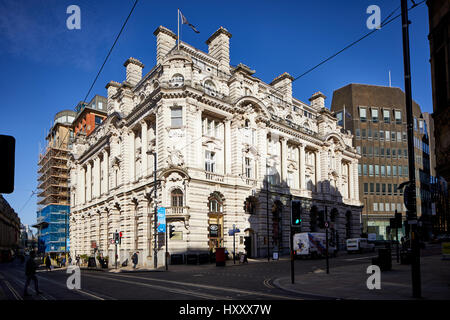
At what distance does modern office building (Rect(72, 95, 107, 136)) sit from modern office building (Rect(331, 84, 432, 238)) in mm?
51776

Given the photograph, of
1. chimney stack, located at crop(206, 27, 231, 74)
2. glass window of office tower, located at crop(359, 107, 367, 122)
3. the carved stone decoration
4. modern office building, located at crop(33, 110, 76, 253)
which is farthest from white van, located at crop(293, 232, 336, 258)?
glass window of office tower, located at crop(359, 107, 367, 122)

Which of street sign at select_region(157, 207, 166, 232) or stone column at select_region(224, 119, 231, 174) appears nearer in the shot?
street sign at select_region(157, 207, 166, 232)

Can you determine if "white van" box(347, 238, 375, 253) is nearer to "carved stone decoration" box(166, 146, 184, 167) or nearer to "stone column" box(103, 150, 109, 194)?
"carved stone decoration" box(166, 146, 184, 167)

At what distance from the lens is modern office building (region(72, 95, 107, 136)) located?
78.6 meters

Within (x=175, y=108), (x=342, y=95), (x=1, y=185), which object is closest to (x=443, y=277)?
(x=1, y=185)

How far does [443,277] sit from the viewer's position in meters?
17.1

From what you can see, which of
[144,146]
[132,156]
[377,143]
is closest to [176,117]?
[144,146]

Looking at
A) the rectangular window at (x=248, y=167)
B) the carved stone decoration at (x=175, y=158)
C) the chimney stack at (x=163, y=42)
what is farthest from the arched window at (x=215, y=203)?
the chimney stack at (x=163, y=42)

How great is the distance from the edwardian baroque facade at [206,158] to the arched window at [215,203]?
0.37ft

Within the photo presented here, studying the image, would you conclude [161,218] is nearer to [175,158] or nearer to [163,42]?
[175,158]

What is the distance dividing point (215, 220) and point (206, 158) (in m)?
6.72

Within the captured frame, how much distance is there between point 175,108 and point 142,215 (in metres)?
12.2

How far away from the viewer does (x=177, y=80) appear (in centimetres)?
3975

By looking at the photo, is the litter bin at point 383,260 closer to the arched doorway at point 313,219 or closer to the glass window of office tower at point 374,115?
the arched doorway at point 313,219
